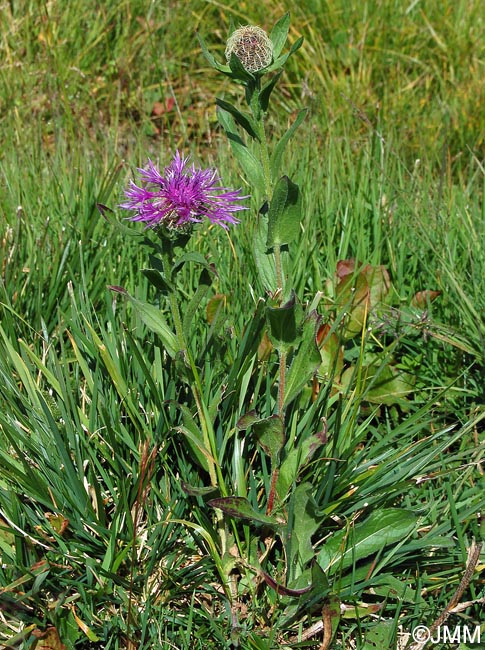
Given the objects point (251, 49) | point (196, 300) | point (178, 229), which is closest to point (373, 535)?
point (196, 300)

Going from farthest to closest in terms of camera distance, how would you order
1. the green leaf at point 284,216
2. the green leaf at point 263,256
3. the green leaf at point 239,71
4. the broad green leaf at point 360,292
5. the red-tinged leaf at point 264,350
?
the broad green leaf at point 360,292
the red-tinged leaf at point 264,350
the green leaf at point 263,256
the green leaf at point 284,216
the green leaf at point 239,71

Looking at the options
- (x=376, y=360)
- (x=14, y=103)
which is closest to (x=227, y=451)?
(x=376, y=360)

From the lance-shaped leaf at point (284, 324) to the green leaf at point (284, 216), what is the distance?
0.13 meters

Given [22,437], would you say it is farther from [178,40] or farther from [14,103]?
[178,40]

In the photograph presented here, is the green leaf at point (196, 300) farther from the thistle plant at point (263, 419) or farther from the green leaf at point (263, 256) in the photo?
the green leaf at point (263, 256)

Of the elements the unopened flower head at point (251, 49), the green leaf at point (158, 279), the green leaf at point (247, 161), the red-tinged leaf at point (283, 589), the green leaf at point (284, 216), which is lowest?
the red-tinged leaf at point (283, 589)

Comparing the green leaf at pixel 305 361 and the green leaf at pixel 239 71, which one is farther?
the green leaf at pixel 305 361

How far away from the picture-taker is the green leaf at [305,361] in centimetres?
142

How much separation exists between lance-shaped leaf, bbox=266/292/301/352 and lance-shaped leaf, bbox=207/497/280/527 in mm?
304

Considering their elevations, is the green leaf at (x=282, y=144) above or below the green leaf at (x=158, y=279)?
above

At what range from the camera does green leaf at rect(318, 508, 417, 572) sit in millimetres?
1483

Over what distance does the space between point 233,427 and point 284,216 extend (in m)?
0.52

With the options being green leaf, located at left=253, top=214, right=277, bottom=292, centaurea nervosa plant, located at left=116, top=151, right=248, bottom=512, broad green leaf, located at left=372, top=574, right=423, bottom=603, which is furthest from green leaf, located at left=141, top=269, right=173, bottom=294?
broad green leaf, located at left=372, top=574, right=423, bottom=603

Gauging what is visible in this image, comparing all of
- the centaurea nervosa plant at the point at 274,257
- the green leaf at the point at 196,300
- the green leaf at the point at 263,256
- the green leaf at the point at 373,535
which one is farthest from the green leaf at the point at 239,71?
the green leaf at the point at 373,535
